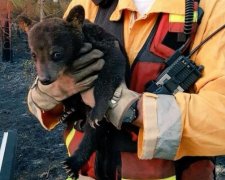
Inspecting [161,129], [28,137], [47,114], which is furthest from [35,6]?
[161,129]

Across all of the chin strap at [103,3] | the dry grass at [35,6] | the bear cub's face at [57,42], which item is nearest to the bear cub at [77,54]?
the bear cub's face at [57,42]

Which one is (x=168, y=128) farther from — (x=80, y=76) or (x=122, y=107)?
(x=80, y=76)

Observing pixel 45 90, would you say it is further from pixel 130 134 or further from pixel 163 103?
pixel 163 103

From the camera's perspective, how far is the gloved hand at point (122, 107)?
2.08 metres

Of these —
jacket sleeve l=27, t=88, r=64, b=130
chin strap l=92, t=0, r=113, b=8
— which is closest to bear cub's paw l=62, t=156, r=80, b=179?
jacket sleeve l=27, t=88, r=64, b=130

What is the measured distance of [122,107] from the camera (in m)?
2.10

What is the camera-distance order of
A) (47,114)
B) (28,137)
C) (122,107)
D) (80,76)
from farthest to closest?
(28,137), (47,114), (80,76), (122,107)

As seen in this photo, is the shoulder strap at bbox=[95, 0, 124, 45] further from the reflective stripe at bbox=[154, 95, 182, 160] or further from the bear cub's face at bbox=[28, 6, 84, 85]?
the reflective stripe at bbox=[154, 95, 182, 160]

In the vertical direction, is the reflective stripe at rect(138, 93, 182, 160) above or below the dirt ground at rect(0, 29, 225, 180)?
above

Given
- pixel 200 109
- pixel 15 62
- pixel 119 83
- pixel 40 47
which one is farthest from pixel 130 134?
pixel 15 62

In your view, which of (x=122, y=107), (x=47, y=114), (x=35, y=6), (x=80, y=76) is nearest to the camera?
(x=122, y=107)

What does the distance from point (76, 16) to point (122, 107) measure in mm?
527

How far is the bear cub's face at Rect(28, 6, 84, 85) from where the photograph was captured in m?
2.25

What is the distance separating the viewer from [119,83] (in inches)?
87.7
